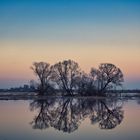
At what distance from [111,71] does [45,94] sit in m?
14.4

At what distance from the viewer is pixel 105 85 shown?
74.9 m

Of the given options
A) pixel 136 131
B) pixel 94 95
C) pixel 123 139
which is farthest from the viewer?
pixel 94 95

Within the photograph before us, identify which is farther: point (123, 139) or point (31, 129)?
point (31, 129)

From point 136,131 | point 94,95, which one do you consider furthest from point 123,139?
point 94,95

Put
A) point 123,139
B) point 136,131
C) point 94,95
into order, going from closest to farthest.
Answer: point 123,139 < point 136,131 < point 94,95

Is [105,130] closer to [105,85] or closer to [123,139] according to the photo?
[123,139]

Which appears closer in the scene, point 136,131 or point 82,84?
point 136,131

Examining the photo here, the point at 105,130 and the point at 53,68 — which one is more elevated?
the point at 53,68

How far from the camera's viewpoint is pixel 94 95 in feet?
244

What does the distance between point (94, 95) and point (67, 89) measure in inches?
225

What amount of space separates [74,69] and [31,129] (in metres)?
56.3

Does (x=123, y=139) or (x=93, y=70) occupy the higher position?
(x=93, y=70)

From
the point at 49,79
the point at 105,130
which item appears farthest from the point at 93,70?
the point at 105,130

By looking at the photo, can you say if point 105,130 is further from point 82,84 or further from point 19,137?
point 82,84
